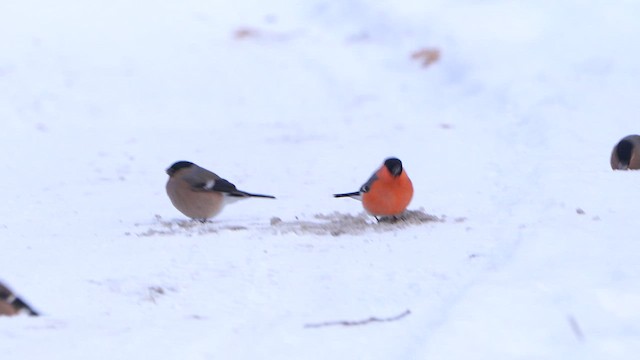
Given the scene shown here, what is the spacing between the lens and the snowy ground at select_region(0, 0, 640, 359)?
5293mm

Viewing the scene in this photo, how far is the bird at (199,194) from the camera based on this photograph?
9078 millimetres

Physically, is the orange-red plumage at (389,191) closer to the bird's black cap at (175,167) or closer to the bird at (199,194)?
the bird at (199,194)

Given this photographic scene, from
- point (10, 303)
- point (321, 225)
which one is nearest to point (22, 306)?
point (10, 303)

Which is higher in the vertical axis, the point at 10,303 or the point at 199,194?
the point at 10,303

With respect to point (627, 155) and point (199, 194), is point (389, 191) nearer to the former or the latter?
point (199, 194)

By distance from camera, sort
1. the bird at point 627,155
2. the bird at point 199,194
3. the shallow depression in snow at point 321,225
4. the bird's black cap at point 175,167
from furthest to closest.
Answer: the bird at point 627,155 < the bird's black cap at point 175,167 < the bird at point 199,194 < the shallow depression in snow at point 321,225

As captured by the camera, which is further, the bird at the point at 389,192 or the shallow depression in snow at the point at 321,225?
the bird at the point at 389,192

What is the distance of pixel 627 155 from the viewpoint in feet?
34.2

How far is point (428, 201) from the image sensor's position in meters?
9.57

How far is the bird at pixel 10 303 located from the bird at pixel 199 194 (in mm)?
3434

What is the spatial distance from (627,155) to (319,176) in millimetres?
2599

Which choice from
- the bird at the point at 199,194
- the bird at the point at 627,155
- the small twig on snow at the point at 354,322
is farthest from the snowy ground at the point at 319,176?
the bird at the point at 627,155

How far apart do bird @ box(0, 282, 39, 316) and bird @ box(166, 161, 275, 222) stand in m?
3.43

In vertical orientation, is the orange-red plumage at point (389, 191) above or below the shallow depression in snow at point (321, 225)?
above
